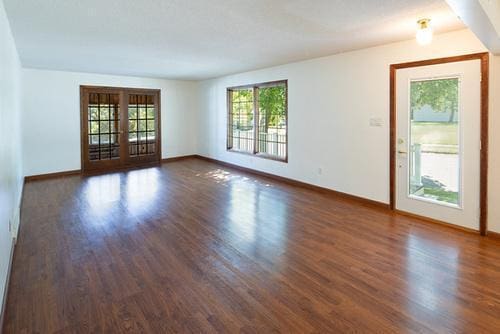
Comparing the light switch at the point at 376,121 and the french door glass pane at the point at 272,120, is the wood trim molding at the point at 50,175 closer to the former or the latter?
the french door glass pane at the point at 272,120

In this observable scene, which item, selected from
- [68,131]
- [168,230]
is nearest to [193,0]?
[168,230]

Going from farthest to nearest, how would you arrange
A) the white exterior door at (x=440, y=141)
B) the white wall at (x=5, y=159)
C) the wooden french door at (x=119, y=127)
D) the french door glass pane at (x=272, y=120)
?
1. the wooden french door at (x=119, y=127)
2. the french door glass pane at (x=272, y=120)
3. the white exterior door at (x=440, y=141)
4. the white wall at (x=5, y=159)

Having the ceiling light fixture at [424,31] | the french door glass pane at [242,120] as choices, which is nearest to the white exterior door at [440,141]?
the ceiling light fixture at [424,31]

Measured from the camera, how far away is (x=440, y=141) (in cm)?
393

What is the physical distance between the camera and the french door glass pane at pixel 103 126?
7549 mm

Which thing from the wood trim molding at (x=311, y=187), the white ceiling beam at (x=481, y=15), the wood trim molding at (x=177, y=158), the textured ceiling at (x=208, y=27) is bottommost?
the wood trim molding at (x=311, y=187)

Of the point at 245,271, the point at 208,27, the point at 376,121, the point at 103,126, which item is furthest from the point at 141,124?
the point at 245,271

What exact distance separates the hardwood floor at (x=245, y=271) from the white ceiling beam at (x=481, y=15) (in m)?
2.03

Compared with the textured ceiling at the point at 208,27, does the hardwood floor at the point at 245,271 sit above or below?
below

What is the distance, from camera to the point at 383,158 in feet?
15.0

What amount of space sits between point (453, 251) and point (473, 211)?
82cm

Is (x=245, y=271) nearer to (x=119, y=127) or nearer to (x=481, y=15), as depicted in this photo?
(x=481, y=15)

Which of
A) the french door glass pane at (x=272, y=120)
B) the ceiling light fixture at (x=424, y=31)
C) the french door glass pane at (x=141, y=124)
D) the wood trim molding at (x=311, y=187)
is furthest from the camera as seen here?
the french door glass pane at (x=141, y=124)

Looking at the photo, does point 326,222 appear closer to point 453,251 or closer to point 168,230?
point 453,251
